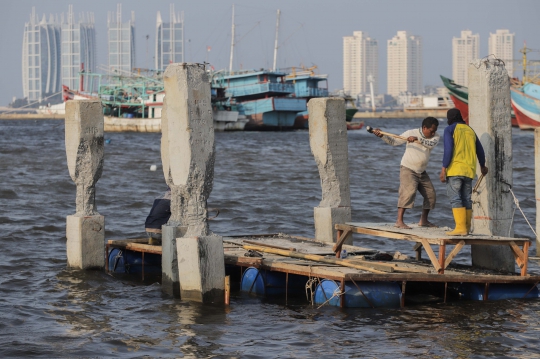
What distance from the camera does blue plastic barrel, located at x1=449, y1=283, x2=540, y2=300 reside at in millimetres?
11398

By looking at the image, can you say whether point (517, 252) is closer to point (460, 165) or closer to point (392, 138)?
point (460, 165)

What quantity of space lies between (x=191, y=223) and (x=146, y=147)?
43819 mm

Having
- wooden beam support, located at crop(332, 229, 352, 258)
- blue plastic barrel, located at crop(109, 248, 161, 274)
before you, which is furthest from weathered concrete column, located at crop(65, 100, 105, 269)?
wooden beam support, located at crop(332, 229, 352, 258)

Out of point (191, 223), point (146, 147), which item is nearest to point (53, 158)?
point (146, 147)

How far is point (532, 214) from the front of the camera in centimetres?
2195

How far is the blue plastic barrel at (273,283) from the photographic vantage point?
1203 cm

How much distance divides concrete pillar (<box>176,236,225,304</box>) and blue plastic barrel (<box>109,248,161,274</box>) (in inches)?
117

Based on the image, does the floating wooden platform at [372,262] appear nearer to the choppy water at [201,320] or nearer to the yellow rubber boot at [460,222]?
the yellow rubber boot at [460,222]

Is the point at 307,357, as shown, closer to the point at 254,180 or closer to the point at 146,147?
the point at 254,180

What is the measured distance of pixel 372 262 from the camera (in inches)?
452

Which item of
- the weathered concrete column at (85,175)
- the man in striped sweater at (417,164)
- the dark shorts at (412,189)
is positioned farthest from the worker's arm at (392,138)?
the weathered concrete column at (85,175)

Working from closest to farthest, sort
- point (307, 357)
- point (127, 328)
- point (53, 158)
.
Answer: point (307, 357) → point (127, 328) → point (53, 158)

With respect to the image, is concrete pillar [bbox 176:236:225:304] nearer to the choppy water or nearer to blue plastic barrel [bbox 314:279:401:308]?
the choppy water

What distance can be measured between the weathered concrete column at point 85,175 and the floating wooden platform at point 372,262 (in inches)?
30.1
